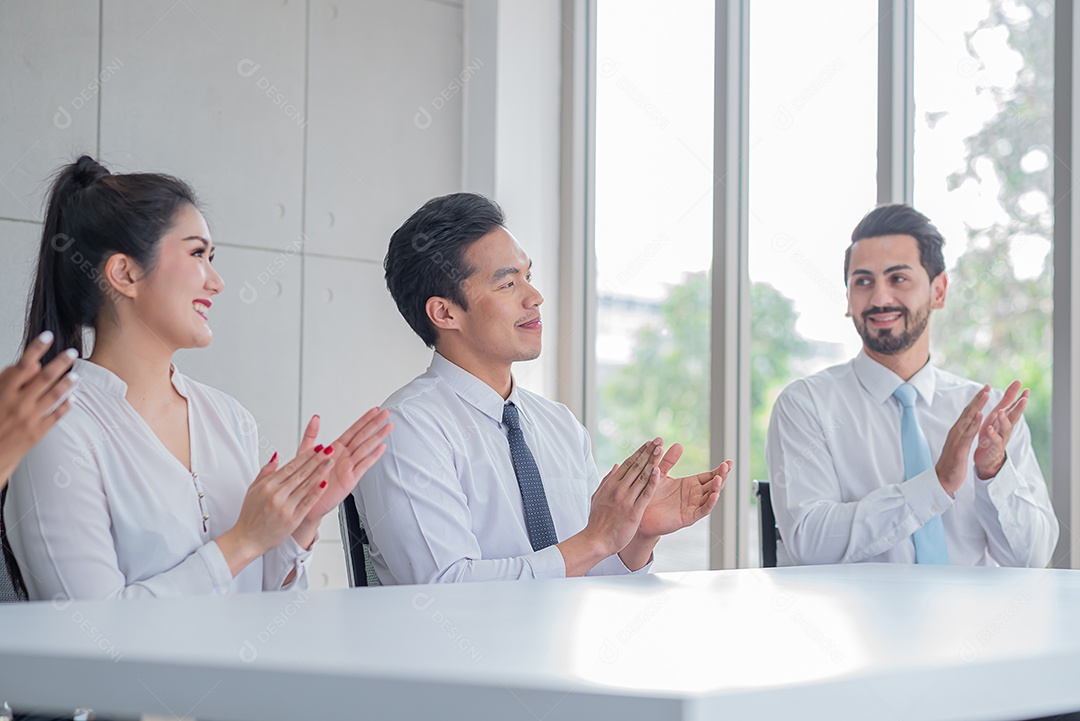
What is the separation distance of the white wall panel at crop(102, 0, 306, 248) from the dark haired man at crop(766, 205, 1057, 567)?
2233 mm

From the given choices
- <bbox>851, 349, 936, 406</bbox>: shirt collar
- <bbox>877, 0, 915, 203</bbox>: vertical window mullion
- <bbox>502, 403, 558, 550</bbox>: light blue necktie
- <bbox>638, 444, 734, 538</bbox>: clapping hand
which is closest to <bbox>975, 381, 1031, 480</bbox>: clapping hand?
<bbox>851, 349, 936, 406</bbox>: shirt collar

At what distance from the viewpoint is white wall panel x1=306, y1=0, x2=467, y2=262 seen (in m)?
4.09

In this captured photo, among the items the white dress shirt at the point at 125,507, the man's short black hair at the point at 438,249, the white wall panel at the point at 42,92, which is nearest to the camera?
the white dress shirt at the point at 125,507

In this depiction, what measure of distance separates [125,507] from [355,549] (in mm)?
432

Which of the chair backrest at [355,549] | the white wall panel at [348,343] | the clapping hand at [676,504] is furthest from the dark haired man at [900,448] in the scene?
the white wall panel at [348,343]

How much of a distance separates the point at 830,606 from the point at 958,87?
2.41m

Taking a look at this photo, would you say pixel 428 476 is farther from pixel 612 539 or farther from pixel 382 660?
pixel 382 660

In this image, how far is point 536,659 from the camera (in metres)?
0.84

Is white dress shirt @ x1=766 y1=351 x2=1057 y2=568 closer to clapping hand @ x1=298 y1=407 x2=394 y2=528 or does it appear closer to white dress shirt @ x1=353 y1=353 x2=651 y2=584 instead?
white dress shirt @ x1=353 y1=353 x2=651 y2=584

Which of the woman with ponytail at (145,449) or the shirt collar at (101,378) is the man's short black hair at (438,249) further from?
the shirt collar at (101,378)

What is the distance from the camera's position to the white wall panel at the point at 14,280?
130 inches

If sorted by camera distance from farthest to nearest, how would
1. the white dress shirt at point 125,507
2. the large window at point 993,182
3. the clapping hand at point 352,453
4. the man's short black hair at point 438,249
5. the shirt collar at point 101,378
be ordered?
the large window at point 993,182, the man's short black hair at point 438,249, the shirt collar at point 101,378, the clapping hand at point 352,453, the white dress shirt at point 125,507

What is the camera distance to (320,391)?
405 cm

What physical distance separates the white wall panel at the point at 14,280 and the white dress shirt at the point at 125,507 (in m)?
1.56
